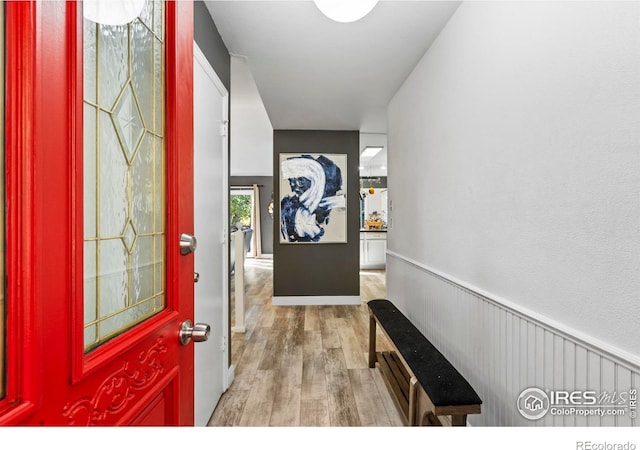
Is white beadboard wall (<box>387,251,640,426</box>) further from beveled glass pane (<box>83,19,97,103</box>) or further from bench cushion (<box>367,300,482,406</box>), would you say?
beveled glass pane (<box>83,19,97,103</box>)

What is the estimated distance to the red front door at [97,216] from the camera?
451 mm

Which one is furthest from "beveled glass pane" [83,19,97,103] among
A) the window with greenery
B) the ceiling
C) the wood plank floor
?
Result: the window with greenery

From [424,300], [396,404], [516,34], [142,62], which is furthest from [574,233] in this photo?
[396,404]

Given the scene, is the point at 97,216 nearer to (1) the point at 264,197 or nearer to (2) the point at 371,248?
(2) the point at 371,248

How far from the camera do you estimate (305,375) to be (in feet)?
8.43

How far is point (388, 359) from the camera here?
270 cm

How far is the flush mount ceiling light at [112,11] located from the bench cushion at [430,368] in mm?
1627

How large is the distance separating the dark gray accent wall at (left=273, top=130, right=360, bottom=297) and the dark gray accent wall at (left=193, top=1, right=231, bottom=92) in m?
2.33

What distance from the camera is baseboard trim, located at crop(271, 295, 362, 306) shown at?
15.3 feet

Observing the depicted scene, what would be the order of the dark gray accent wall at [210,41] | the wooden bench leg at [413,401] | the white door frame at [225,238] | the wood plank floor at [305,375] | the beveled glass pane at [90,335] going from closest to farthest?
the beveled glass pane at [90,335] → the wooden bench leg at [413,401] → the dark gray accent wall at [210,41] → the wood plank floor at [305,375] → the white door frame at [225,238]

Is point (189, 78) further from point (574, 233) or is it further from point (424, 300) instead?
point (424, 300)

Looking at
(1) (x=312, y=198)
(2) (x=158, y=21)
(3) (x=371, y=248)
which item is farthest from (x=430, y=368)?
(3) (x=371, y=248)

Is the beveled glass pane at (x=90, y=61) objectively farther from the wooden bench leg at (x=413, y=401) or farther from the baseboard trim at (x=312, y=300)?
the baseboard trim at (x=312, y=300)

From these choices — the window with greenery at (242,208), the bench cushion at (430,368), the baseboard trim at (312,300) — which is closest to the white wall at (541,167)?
the bench cushion at (430,368)
